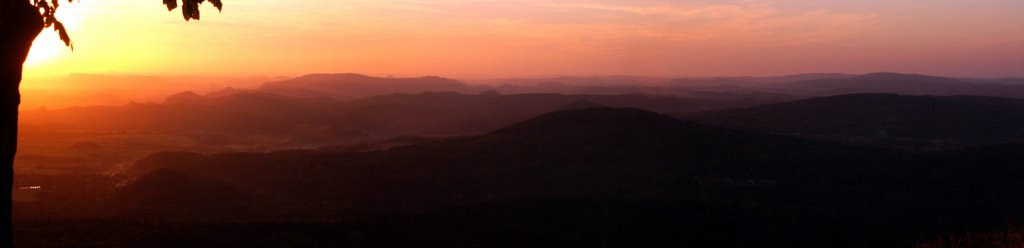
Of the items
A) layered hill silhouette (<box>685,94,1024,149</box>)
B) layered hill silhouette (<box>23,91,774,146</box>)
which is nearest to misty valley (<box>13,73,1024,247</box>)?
layered hill silhouette (<box>685,94,1024,149</box>)

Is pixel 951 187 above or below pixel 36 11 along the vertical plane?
below

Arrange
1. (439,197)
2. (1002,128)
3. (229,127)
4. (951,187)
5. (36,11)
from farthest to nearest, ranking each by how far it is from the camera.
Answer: (229,127) → (1002,128) → (439,197) → (951,187) → (36,11)

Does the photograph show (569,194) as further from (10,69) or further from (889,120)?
(889,120)

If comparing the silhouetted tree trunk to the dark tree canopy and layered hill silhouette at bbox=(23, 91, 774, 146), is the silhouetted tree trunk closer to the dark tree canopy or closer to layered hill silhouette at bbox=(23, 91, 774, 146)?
the dark tree canopy

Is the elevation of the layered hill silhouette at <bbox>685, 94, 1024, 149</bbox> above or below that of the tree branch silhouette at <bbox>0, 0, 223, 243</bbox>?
below

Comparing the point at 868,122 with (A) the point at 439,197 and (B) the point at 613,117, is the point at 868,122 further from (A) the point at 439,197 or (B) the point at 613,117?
(A) the point at 439,197

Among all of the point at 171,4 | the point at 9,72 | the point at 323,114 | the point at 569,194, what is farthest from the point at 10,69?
the point at 323,114

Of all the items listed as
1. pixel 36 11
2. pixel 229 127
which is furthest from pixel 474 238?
pixel 229 127
